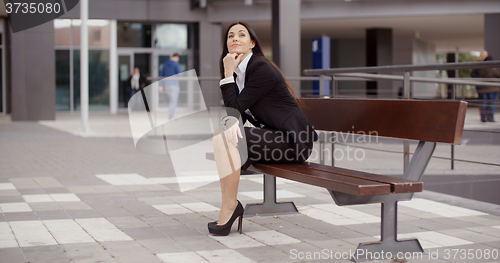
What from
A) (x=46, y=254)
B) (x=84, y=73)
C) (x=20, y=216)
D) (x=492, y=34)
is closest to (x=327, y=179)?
(x=46, y=254)

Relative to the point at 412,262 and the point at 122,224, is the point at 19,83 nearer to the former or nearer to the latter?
the point at 122,224

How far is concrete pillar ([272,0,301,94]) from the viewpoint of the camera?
16.7 m

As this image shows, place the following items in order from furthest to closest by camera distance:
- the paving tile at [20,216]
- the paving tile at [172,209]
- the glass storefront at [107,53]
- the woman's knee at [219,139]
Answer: the glass storefront at [107,53]
the paving tile at [172,209]
the paving tile at [20,216]
the woman's knee at [219,139]

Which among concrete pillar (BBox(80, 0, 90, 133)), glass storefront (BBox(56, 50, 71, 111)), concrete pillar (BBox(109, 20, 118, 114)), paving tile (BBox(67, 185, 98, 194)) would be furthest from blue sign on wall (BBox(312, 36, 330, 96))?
paving tile (BBox(67, 185, 98, 194))

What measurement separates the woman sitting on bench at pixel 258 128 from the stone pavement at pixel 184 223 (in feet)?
1.01

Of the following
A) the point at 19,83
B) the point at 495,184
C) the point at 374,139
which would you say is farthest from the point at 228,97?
the point at 19,83

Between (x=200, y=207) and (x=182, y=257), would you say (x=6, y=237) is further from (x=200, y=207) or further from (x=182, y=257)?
(x=200, y=207)

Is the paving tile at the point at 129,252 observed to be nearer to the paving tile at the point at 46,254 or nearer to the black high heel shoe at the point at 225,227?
the paving tile at the point at 46,254

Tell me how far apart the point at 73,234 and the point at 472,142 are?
9.25 metres

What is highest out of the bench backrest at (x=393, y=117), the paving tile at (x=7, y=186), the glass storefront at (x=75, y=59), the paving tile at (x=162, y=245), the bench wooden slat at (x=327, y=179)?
the glass storefront at (x=75, y=59)

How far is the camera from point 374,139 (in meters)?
11.4

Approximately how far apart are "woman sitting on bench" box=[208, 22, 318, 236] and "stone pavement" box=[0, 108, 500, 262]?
1.01 feet

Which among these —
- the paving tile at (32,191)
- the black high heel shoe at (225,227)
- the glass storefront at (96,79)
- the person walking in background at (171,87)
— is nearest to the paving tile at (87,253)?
the black high heel shoe at (225,227)

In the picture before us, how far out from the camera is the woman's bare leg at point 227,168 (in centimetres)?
370
